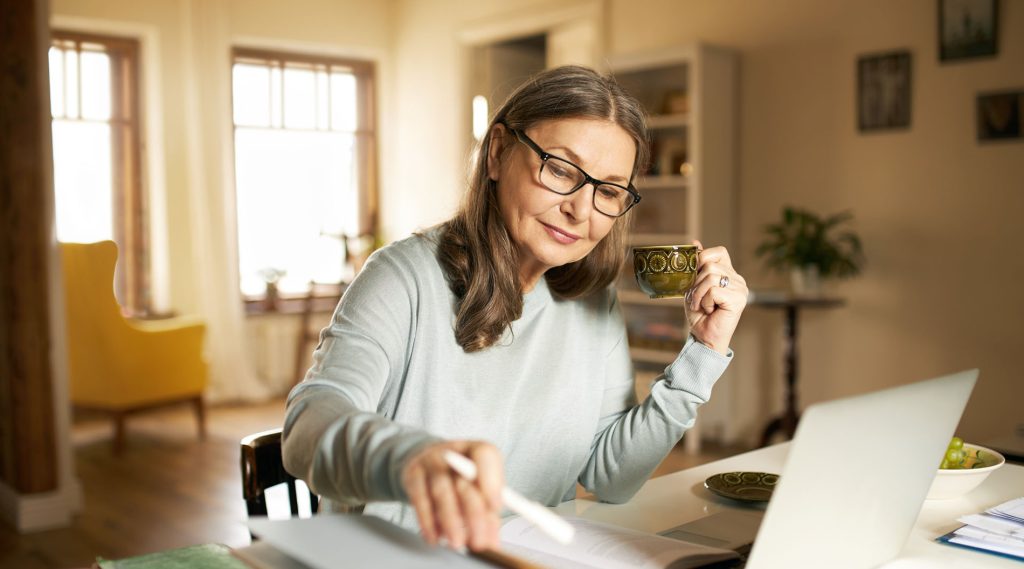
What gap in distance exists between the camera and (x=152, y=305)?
563 centimetres

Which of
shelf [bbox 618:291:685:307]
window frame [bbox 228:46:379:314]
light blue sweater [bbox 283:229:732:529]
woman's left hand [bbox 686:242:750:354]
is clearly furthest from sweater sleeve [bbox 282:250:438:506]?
window frame [bbox 228:46:379:314]

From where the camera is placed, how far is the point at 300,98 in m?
6.22

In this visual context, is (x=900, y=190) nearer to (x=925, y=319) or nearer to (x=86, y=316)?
(x=925, y=319)

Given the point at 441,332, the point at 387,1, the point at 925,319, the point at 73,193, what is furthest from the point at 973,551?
the point at 387,1

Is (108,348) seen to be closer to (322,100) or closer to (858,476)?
(322,100)

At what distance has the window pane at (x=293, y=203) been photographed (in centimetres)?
602

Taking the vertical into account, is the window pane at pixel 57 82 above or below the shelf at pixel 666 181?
above

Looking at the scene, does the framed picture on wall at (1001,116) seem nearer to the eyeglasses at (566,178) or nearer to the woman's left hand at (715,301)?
the woman's left hand at (715,301)

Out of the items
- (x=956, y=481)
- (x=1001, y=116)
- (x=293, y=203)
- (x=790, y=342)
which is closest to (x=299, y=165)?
(x=293, y=203)

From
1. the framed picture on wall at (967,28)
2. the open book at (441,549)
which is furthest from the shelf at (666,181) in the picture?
the open book at (441,549)

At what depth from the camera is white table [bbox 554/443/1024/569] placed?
0.99m

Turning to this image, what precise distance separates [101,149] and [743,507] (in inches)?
204

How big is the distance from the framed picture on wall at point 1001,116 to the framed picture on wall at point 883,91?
12.0 inches

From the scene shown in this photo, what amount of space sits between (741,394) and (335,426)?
3.98 meters
